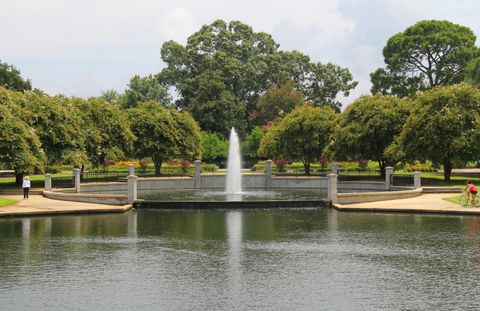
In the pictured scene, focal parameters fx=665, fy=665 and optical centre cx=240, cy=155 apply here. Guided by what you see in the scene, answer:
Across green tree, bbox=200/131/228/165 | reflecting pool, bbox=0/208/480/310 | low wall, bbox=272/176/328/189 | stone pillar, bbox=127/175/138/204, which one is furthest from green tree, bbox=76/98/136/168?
reflecting pool, bbox=0/208/480/310

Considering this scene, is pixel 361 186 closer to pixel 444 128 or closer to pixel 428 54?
pixel 444 128

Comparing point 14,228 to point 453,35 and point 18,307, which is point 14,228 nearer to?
point 18,307

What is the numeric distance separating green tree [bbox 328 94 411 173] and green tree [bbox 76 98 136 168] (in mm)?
19037

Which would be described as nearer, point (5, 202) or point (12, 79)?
point (5, 202)

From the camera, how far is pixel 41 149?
47.3m

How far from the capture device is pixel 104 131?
195ft

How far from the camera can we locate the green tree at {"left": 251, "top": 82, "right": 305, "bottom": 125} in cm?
9788

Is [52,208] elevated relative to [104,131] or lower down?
lower down

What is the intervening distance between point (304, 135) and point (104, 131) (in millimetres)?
19971

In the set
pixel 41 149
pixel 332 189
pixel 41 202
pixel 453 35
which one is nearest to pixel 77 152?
pixel 41 149

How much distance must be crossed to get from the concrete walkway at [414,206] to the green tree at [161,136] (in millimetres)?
30400

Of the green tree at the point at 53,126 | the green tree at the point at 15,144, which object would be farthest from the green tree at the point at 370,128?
the green tree at the point at 15,144

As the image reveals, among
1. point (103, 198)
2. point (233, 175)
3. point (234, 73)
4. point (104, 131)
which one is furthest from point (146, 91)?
point (103, 198)

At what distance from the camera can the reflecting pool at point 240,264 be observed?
52.3 feet
